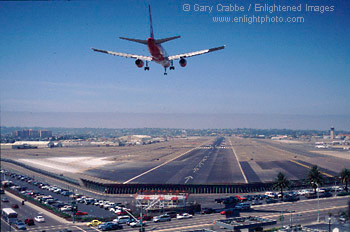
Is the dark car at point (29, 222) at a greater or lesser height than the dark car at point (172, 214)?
greater

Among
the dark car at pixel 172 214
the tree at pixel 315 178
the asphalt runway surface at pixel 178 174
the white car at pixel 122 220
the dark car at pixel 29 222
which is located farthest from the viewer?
the asphalt runway surface at pixel 178 174

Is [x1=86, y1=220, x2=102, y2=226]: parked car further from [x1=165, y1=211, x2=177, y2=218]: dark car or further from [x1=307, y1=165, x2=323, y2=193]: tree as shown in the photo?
[x1=307, y1=165, x2=323, y2=193]: tree

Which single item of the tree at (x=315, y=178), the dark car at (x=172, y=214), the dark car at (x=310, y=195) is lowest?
the dark car at (x=172, y=214)

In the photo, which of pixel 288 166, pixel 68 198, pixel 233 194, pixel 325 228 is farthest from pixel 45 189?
pixel 288 166

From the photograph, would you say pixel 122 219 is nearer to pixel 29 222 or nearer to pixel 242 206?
pixel 29 222

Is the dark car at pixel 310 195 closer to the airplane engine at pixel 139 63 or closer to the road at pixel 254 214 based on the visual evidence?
the road at pixel 254 214

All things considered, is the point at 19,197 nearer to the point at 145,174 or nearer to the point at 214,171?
the point at 145,174

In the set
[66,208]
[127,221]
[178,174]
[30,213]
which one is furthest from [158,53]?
[178,174]

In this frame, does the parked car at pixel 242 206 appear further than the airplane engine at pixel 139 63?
Yes

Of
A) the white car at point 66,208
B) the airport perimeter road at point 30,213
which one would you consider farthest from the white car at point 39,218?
the white car at point 66,208

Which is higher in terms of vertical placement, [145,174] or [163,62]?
[163,62]

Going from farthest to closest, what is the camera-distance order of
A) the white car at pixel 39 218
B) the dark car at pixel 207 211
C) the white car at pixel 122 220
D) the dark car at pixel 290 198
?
the dark car at pixel 290 198
the dark car at pixel 207 211
the white car at pixel 122 220
the white car at pixel 39 218
